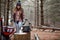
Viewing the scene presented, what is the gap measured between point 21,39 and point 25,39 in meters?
0.17

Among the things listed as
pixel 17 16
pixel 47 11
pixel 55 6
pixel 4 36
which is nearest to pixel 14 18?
pixel 17 16

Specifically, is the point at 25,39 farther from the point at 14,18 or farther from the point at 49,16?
the point at 49,16

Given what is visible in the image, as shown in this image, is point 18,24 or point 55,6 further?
point 55,6

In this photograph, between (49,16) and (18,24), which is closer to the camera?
(18,24)

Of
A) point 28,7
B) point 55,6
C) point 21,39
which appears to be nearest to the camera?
point 21,39

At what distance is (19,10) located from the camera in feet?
23.7

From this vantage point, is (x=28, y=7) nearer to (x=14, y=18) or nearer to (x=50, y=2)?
(x=50, y=2)

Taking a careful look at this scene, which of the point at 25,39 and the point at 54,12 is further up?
the point at 54,12

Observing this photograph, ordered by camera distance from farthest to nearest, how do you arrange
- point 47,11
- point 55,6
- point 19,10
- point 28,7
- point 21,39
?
point 28,7 → point 47,11 → point 55,6 → point 19,10 → point 21,39

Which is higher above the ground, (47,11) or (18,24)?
(47,11)

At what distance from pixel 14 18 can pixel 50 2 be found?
995 inches

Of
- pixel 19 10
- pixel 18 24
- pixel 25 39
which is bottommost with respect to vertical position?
pixel 25 39

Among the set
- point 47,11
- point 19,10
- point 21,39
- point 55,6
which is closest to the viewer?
point 21,39

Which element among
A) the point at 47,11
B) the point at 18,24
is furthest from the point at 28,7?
the point at 18,24
